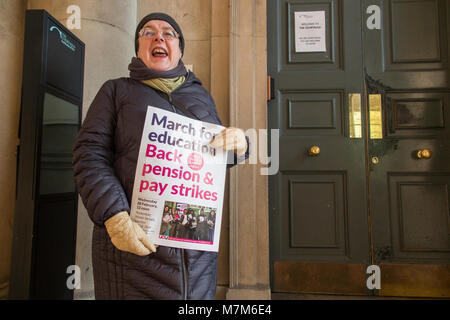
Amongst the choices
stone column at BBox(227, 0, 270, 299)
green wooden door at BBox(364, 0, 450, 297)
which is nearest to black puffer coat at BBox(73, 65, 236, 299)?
stone column at BBox(227, 0, 270, 299)

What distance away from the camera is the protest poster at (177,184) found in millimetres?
1158

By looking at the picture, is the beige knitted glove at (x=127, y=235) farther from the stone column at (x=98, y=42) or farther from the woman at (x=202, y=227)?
the stone column at (x=98, y=42)

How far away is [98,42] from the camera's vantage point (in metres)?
2.39

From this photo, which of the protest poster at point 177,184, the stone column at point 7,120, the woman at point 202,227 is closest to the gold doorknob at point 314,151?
the protest poster at point 177,184

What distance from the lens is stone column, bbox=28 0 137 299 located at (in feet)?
7.72

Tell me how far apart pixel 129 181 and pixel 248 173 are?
1380 millimetres

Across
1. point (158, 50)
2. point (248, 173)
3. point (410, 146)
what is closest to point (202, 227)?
point (158, 50)

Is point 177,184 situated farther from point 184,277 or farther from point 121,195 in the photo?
point 184,277

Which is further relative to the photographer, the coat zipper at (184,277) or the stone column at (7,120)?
the stone column at (7,120)

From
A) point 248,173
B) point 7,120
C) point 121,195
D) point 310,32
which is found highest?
point 310,32

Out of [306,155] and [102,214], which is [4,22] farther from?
[306,155]

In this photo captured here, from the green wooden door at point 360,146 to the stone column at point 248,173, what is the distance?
164 mm

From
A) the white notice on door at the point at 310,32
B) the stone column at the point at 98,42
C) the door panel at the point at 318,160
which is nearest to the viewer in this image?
the stone column at the point at 98,42

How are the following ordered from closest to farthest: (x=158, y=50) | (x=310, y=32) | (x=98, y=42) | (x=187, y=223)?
(x=187, y=223)
(x=158, y=50)
(x=98, y=42)
(x=310, y=32)
